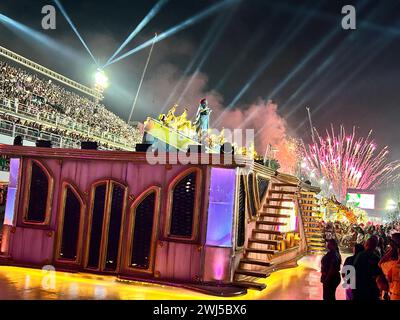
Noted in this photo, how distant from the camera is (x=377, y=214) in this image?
2463 inches

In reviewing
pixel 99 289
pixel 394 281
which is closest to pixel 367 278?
pixel 394 281

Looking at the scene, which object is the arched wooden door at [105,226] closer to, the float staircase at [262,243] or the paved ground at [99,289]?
the paved ground at [99,289]

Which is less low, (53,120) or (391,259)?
(53,120)

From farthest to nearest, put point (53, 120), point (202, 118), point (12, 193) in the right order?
point (53, 120) < point (202, 118) < point (12, 193)

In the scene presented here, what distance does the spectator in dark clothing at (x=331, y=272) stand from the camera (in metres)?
6.50

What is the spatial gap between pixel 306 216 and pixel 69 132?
51.9ft

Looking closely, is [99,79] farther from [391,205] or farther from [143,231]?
[391,205]

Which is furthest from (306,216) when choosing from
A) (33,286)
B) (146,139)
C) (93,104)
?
(93,104)

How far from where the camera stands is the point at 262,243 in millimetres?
9680

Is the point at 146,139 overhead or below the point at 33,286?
overhead

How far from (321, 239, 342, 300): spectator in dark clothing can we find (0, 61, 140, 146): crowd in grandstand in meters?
19.4

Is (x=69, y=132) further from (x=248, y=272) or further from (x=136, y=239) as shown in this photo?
(x=248, y=272)

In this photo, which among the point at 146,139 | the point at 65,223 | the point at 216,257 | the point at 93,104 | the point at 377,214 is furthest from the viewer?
the point at 377,214

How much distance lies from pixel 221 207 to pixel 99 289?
124 inches
